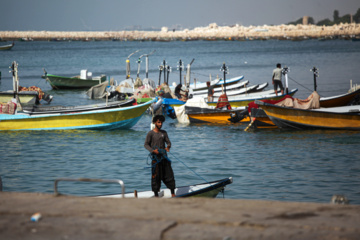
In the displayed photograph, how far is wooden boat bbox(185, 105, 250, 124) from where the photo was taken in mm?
25047

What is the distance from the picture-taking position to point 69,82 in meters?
46.9

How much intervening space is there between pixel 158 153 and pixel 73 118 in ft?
41.3

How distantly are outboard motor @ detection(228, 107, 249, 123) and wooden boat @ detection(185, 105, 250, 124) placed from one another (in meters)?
0.14

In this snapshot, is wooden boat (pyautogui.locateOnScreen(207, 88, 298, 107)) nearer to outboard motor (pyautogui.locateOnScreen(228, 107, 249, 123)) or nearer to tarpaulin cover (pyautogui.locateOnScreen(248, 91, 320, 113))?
outboard motor (pyautogui.locateOnScreen(228, 107, 249, 123))

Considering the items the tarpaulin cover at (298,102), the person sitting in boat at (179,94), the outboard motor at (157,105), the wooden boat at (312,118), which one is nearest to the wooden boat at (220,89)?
the person sitting in boat at (179,94)

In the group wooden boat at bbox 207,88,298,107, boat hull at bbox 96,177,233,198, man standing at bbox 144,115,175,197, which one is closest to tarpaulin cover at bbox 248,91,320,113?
wooden boat at bbox 207,88,298,107

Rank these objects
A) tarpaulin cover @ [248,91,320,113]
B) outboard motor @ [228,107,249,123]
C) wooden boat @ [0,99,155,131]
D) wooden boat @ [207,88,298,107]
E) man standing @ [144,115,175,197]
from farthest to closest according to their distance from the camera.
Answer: wooden boat @ [207,88,298,107] → outboard motor @ [228,107,249,123] → wooden boat @ [0,99,155,131] → tarpaulin cover @ [248,91,320,113] → man standing @ [144,115,175,197]

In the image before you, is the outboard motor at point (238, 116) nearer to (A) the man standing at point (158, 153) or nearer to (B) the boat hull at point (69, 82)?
(A) the man standing at point (158, 153)

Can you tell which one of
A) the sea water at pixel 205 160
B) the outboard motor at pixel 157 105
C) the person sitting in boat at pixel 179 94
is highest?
the person sitting in boat at pixel 179 94

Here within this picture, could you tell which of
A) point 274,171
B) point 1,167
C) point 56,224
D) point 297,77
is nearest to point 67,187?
point 1,167

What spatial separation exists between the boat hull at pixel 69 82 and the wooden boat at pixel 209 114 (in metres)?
22.3

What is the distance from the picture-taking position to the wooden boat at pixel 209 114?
25.0 m

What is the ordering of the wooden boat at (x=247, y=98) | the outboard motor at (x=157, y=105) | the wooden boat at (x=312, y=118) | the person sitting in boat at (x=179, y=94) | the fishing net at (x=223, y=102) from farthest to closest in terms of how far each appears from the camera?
the person sitting in boat at (x=179, y=94) → the wooden boat at (x=247, y=98) → the outboard motor at (x=157, y=105) → the fishing net at (x=223, y=102) → the wooden boat at (x=312, y=118)

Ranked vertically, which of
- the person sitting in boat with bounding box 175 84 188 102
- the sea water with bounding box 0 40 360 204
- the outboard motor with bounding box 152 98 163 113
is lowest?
the sea water with bounding box 0 40 360 204
